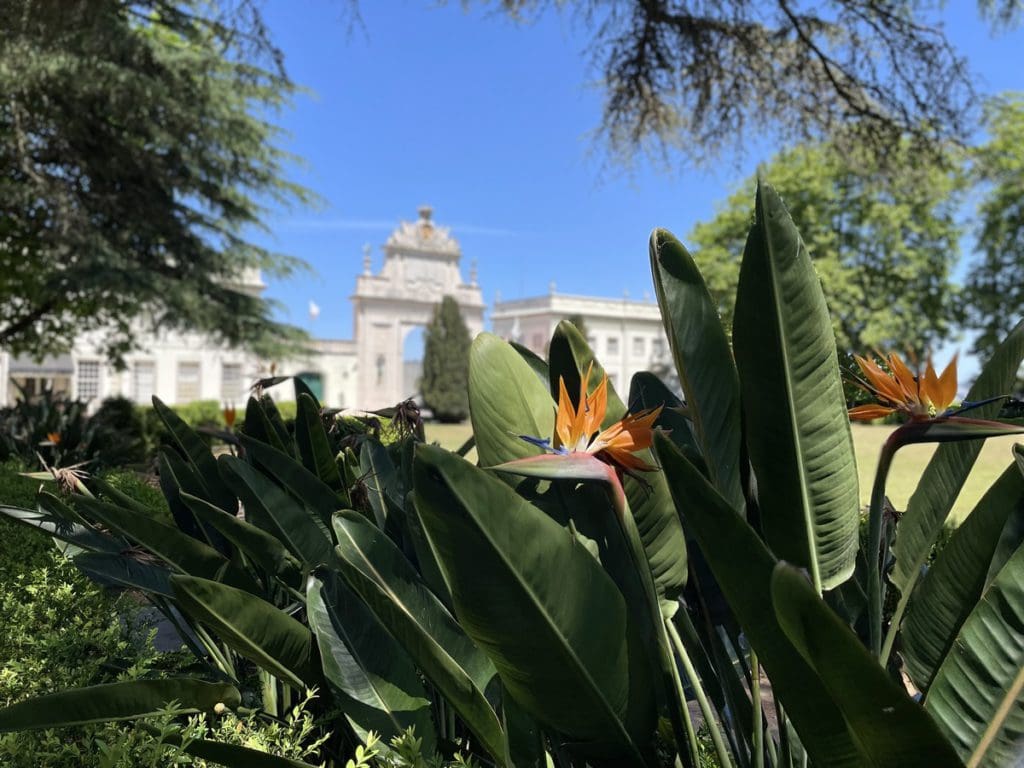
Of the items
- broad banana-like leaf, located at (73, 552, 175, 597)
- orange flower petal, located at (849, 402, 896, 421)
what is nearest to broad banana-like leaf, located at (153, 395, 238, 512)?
broad banana-like leaf, located at (73, 552, 175, 597)

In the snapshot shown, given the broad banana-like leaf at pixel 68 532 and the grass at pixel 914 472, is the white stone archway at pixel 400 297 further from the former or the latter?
the broad banana-like leaf at pixel 68 532

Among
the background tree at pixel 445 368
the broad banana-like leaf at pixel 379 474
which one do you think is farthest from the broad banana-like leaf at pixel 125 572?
the background tree at pixel 445 368

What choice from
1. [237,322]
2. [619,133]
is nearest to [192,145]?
[237,322]

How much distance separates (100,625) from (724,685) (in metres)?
1.30

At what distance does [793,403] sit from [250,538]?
921 millimetres

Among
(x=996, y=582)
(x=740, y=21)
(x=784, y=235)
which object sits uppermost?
(x=740, y=21)

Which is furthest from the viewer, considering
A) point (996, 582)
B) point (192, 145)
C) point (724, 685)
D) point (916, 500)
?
point (192, 145)

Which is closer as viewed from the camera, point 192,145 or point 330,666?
point 330,666

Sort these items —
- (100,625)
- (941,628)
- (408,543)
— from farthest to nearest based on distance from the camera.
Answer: (100,625) → (408,543) → (941,628)

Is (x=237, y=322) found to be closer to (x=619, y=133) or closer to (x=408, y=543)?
(x=619, y=133)

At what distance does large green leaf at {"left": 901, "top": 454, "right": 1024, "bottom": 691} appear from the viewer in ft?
3.41

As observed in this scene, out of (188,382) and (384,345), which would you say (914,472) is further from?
(384,345)

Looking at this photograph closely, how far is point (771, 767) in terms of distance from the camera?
3.96ft

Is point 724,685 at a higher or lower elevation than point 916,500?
lower
